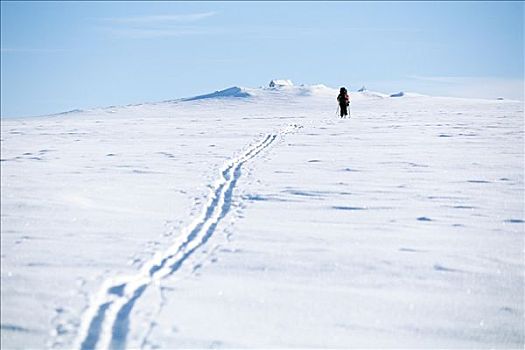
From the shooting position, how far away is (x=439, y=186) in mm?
10719

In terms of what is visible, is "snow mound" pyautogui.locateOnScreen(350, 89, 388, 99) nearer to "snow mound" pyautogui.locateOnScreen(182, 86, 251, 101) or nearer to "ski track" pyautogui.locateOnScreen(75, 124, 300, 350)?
"snow mound" pyautogui.locateOnScreen(182, 86, 251, 101)

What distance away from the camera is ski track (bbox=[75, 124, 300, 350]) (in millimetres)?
4633

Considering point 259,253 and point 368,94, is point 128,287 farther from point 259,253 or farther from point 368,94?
point 368,94

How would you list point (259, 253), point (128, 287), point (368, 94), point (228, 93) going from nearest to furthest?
point (128, 287)
point (259, 253)
point (228, 93)
point (368, 94)

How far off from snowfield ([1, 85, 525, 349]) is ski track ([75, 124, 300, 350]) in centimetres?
2

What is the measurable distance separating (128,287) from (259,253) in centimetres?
183

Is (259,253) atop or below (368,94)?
below

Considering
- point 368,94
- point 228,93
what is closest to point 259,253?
point 228,93

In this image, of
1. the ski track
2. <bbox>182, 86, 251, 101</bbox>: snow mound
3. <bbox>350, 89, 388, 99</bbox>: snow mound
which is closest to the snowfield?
the ski track

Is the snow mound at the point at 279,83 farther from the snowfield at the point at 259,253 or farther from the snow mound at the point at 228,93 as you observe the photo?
the snowfield at the point at 259,253

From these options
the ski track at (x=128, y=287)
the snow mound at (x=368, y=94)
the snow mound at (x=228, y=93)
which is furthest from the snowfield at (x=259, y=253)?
the snow mound at (x=368, y=94)

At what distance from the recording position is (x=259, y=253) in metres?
6.73

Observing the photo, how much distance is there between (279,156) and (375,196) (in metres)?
5.15

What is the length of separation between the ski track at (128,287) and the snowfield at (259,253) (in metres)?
0.02
